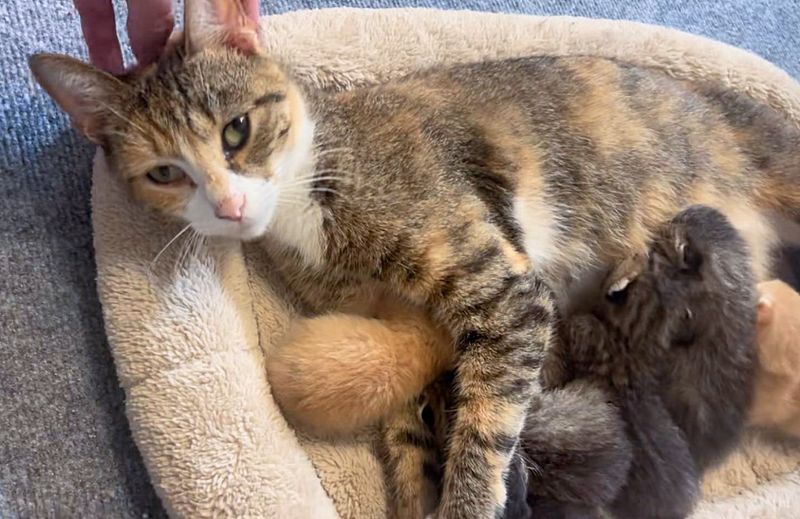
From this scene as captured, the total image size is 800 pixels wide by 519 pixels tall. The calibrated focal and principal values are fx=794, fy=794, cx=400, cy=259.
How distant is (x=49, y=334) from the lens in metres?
1.21

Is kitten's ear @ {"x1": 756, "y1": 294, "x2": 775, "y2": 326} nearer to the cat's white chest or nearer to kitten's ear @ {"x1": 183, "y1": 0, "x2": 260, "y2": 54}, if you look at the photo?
the cat's white chest

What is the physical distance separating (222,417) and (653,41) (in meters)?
1.13

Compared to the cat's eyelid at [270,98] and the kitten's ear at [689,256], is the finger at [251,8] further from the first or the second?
the kitten's ear at [689,256]

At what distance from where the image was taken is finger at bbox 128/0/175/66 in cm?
116

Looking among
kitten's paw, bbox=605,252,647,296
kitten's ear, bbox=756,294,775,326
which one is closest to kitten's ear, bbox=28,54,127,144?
kitten's paw, bbox=605,252,647,296

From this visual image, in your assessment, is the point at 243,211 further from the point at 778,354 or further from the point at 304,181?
the point at 778,354

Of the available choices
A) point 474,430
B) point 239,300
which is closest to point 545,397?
point 474,430

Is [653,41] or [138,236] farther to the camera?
[653,41]

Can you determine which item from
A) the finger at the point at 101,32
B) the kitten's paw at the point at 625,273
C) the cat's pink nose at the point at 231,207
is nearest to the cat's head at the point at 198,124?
the cat's pink nose at the point at 231,207

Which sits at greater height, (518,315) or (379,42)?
(379,42)

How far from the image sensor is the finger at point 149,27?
1.16 metres

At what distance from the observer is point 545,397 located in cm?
125

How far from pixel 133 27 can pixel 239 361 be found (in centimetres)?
53

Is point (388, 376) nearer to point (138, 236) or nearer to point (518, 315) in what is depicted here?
point (518, 315)
